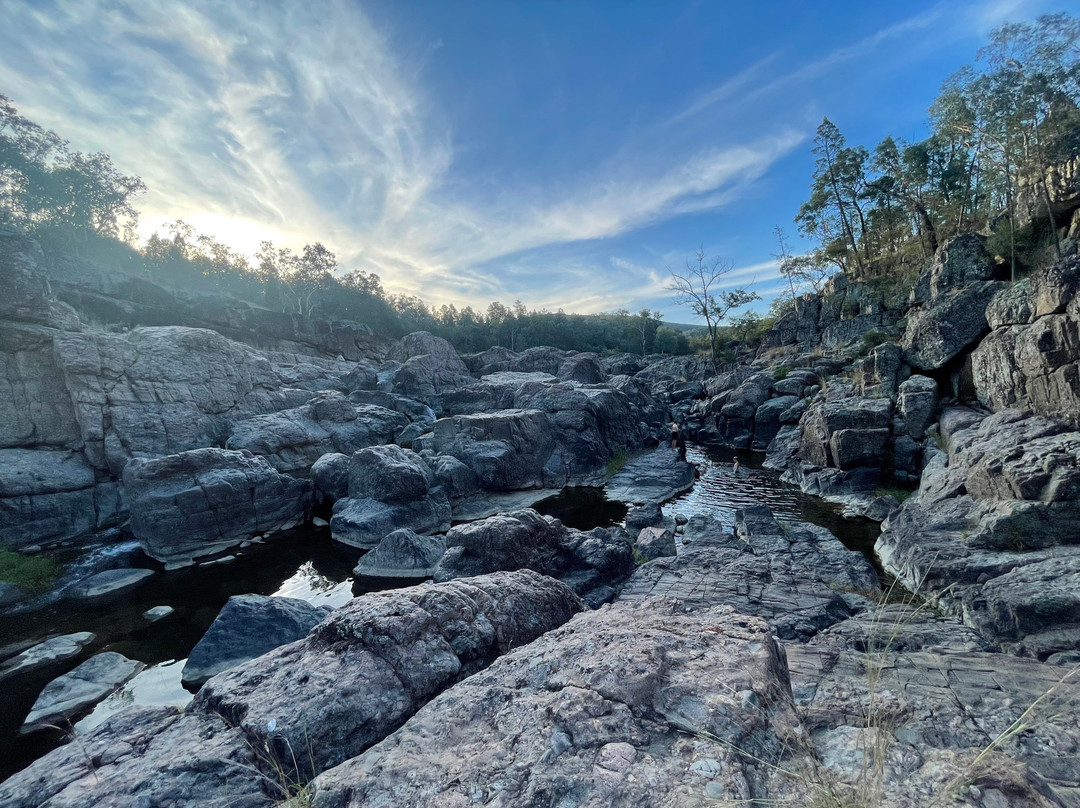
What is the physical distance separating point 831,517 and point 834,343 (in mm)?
28640

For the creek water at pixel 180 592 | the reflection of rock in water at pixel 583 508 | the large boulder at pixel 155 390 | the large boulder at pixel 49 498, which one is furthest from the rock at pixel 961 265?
the large boulder at pixel 49 498

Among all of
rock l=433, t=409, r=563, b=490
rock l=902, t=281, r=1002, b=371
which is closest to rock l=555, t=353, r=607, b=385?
rock l=433, t=409, r=563, b=490

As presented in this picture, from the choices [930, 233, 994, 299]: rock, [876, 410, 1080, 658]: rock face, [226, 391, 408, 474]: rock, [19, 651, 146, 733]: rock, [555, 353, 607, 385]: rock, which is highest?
[930, 233, 994, 299]: rock

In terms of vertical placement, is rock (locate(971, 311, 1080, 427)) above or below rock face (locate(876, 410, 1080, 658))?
above

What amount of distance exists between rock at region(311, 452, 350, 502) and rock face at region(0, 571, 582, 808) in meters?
14.3

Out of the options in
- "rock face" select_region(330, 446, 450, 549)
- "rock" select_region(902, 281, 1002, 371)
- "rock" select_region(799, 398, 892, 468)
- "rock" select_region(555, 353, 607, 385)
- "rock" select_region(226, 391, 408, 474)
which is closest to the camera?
"rock face" select_region(330, 446, 450, 549)

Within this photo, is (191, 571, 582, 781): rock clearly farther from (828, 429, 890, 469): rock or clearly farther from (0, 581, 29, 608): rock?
(828, 429, 890, 469): rock

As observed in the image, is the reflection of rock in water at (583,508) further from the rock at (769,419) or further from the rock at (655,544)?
the rock at (769,419)

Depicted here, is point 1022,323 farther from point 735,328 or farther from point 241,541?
point 735,328

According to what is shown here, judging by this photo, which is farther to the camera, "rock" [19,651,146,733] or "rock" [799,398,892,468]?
"rock" [799,398,892,468]

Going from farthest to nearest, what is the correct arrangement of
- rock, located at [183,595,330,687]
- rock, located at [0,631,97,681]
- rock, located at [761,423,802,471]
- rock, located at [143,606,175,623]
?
1. rock, located at [761,423,802,471]
2. rock, located at [143,606,175,623]
3. rock, located at [0,631,97,681]
4. rock, located at [183,595,330,687]

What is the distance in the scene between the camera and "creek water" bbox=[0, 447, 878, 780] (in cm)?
773

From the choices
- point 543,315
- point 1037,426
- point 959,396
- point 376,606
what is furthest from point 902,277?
point 543,315

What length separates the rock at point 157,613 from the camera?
10.5 m
